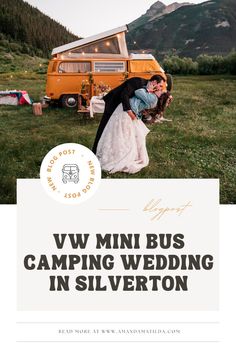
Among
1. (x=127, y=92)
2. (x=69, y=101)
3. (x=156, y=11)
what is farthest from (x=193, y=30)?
(x=69, y=101)

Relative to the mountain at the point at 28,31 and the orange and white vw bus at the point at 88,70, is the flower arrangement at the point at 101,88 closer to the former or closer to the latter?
the orange and white vw bus at the point at 88,70

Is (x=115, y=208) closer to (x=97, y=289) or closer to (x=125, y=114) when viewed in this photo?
(x=97, y=289)

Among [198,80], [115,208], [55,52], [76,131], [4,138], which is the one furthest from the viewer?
[198,80]

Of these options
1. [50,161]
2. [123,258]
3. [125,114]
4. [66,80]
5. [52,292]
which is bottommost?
[52,292]

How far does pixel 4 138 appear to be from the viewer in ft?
18.1

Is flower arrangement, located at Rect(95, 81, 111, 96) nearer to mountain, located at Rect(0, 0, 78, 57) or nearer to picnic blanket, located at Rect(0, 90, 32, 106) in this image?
mountain, located at Rect(0, 0, 78, 57)

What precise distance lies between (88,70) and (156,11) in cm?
314

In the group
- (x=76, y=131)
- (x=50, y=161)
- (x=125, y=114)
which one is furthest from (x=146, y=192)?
(x=76, y=131)

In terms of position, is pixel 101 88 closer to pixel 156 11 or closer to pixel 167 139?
pixel 156 11

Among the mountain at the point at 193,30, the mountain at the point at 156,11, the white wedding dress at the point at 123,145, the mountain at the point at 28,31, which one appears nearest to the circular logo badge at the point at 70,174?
the white wedding dress at the point at 123,145

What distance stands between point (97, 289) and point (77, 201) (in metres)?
0.76

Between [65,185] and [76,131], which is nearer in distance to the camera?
[65,185]

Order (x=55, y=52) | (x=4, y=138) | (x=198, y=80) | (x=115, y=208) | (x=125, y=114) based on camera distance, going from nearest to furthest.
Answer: (x=115, y=208), (x=125, y=114), (x=4, y=138), (x=55, y=52), (x=198, y=80)

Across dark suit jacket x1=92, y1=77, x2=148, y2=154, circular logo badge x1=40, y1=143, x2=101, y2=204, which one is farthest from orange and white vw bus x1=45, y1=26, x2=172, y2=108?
circular logo badge x1=40, y1=143, x2=101, y2=204
